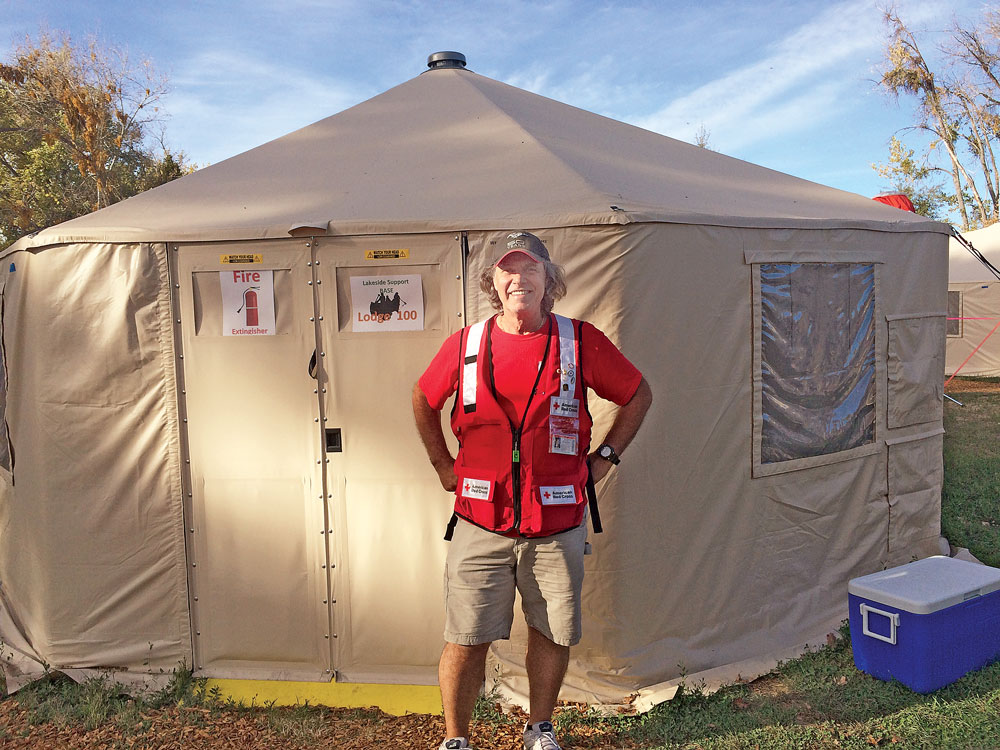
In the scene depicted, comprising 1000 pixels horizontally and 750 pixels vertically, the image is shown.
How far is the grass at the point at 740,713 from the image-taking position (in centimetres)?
320

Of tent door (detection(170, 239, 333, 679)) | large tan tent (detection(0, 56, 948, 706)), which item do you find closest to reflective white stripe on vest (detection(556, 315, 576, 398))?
large tan tent (detection(0, 56, 948, 706))

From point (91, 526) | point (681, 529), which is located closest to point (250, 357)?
point (91, 526)

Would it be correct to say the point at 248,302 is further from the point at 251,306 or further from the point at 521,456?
the point at 521,456

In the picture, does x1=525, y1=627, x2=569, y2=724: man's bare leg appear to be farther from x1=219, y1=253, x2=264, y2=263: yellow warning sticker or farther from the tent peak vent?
the tent peak vent

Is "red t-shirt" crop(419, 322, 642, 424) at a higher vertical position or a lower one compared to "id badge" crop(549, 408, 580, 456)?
higher

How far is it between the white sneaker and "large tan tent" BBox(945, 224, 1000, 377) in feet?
43.5

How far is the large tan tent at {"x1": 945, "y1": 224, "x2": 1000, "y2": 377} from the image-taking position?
45.6 ft

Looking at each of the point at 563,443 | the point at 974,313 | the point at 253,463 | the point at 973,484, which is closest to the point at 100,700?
the point at 253,463

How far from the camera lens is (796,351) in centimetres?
412

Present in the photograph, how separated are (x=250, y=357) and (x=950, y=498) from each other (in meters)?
5.53

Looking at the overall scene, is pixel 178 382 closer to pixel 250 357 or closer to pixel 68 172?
pixel 250 357

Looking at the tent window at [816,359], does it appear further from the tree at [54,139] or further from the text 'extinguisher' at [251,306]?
the tree at [54,139]

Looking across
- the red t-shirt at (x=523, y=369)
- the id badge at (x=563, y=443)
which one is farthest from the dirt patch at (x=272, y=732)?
the red t-shirt at (x=523, y=369)

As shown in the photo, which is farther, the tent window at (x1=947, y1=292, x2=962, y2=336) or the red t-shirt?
the tent window at (x1=947, y1=292, x2=962, y2=336)
